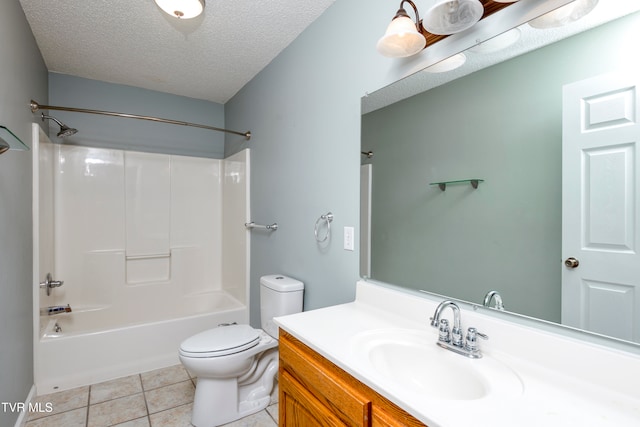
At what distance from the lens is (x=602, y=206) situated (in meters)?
0.82

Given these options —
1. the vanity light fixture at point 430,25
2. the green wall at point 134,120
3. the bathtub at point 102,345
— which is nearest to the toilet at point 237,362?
the bathtub at point 102,345

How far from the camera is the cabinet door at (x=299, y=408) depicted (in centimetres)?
100

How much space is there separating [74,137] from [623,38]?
3.56 m

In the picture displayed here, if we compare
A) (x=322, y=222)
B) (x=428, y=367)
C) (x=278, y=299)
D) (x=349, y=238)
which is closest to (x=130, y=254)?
(x=278, y=299)

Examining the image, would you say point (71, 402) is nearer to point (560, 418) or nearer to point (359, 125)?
point (359, 125)

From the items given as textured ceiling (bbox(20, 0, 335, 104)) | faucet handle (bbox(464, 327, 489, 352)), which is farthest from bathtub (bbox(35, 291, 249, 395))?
faucet handle (bbox(464, 327, 489, 352))

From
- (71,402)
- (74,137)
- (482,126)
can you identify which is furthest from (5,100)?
(482,126)

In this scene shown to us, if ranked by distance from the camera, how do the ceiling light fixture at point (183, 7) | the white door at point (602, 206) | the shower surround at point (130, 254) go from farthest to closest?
the shower surround at point (130, 254), the ceiling light fixture at point (183, 7), the white door at point (602, 206)

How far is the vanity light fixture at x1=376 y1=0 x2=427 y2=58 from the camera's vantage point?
114 cm

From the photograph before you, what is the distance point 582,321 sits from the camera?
0.86 m

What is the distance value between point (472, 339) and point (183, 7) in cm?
203

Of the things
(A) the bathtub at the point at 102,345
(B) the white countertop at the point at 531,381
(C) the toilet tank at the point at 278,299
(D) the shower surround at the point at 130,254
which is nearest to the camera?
(B) the white countertop at the point at 531,381

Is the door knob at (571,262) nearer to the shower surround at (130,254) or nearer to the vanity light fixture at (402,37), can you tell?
the vanity light fixture at (402,37)

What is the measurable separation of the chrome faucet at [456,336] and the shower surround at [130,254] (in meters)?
2.01
